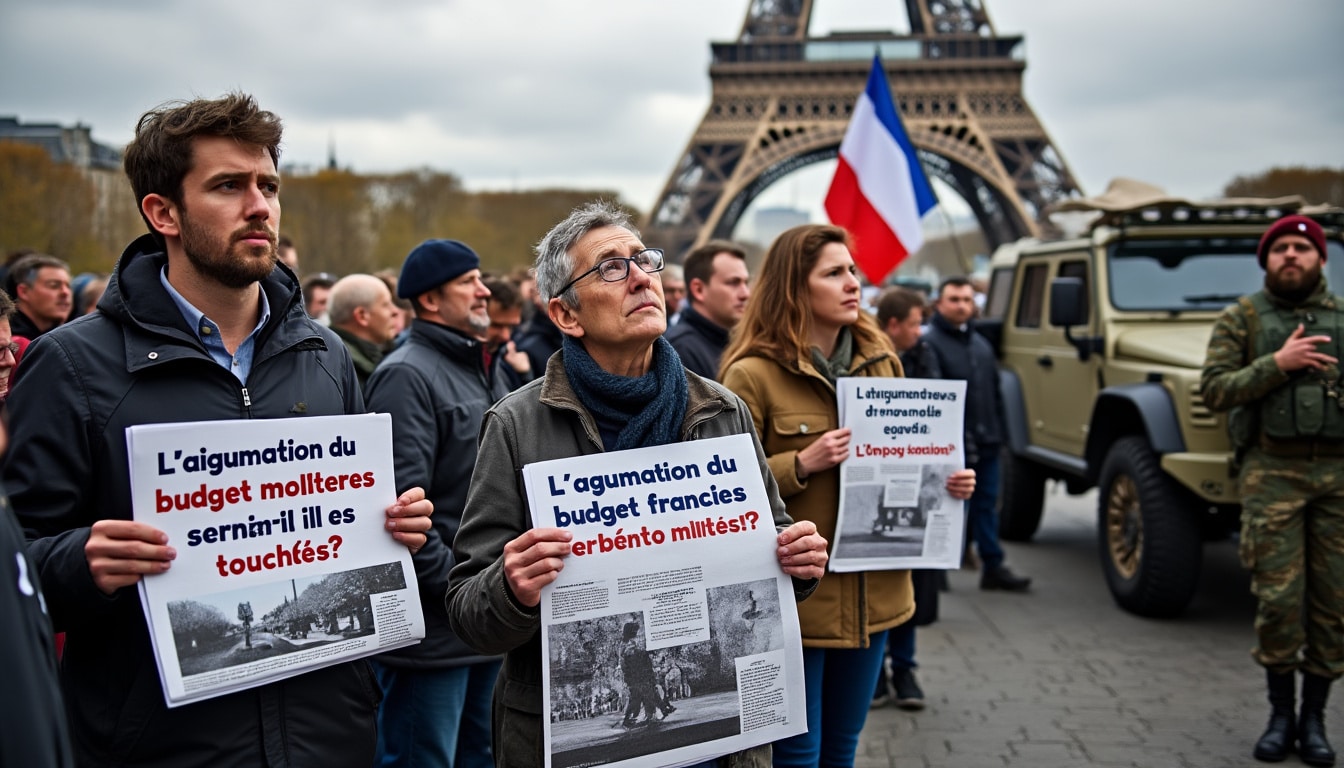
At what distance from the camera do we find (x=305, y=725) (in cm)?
227

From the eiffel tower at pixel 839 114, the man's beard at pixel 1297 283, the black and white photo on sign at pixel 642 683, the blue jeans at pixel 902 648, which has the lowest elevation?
the blue jeans at pixel 902 648

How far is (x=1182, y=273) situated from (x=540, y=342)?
4453mm

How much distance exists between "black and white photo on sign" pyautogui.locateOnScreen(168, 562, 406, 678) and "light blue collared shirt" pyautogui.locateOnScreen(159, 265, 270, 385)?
451 millimetres

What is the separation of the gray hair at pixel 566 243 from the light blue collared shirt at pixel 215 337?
1.97 feet

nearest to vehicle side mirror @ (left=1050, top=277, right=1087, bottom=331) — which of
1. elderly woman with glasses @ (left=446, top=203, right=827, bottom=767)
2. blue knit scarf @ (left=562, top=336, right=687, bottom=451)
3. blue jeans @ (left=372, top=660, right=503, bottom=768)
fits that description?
blue jeans @ (left=372, top=660, right=503, bottom=768)

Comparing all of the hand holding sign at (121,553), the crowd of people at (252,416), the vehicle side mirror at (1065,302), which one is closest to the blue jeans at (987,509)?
the vehicle side mirror at (1065,302)

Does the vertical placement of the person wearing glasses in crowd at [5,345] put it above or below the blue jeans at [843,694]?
above

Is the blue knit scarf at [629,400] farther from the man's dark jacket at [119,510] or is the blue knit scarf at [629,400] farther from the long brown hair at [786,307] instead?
the long brown hair at [786,307]

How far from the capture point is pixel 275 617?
86.3 inches

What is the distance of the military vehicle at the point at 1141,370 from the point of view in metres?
6.52

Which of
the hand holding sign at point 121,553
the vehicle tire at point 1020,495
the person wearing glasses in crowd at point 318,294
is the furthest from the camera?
the vehicle tire at point 1020,495

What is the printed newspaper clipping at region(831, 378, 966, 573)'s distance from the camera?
11.3ft

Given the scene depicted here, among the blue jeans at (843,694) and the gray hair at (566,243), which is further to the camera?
the blue jeans at (843,694)

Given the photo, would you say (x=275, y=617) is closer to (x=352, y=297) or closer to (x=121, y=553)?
(x=121, y=553)
